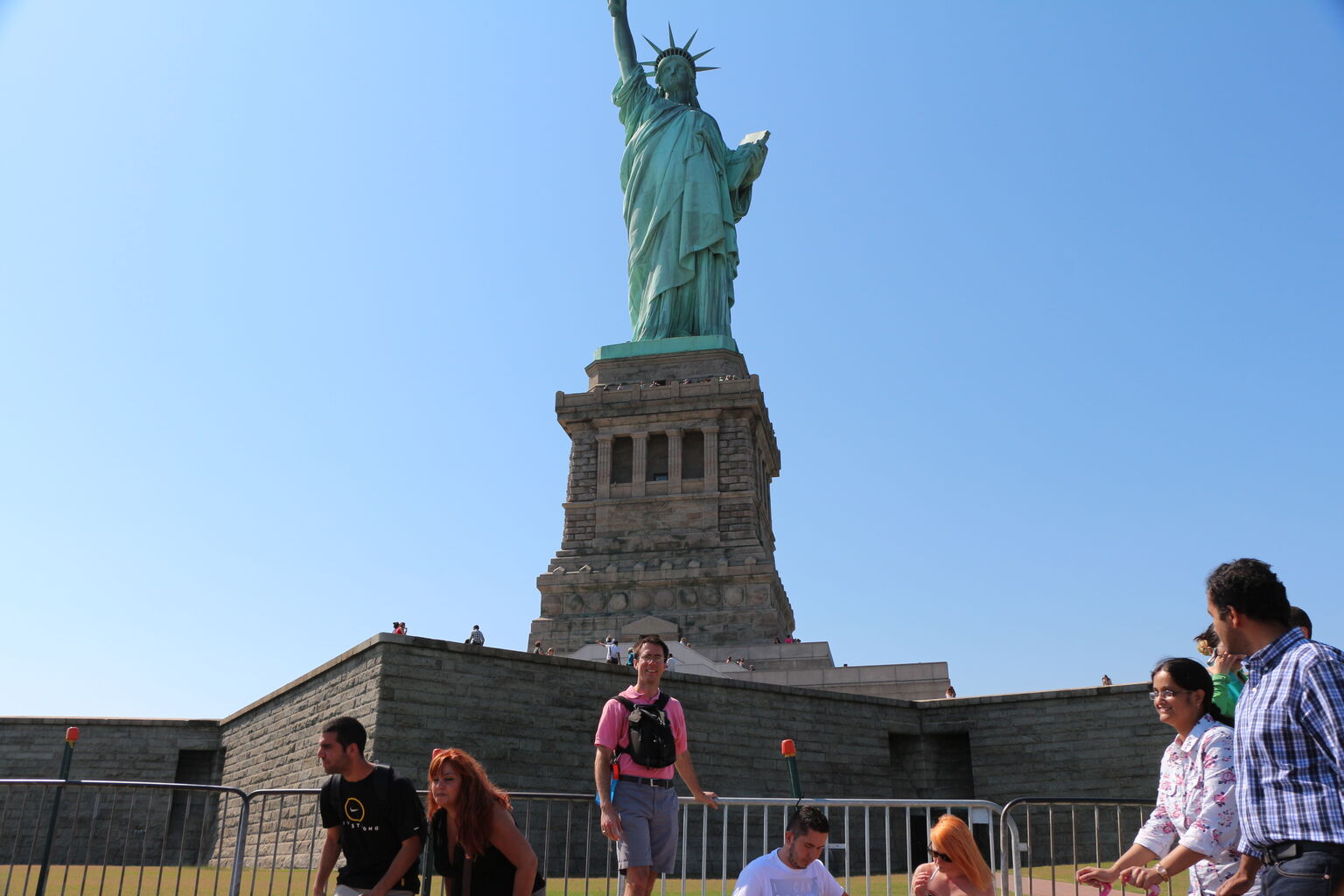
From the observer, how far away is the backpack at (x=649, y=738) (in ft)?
23.0

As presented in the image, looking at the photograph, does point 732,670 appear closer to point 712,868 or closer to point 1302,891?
point 712,868

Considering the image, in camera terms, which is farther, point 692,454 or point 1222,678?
point 692,454

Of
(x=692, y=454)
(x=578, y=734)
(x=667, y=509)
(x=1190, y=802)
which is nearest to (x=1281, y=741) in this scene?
(x=1190, y=802)

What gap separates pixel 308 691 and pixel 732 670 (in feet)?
32.4

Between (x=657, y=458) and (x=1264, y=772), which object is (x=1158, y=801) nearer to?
(x=1264, y=772)

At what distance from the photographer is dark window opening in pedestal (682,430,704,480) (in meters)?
35.4

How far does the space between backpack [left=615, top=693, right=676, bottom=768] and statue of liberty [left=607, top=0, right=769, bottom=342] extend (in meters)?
31.6

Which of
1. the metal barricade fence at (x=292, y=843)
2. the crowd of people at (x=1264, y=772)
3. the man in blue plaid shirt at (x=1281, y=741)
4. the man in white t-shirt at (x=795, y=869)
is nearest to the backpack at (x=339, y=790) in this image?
the man in white t-shirt at (x=795, y=869)

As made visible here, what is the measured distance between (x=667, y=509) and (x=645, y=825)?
27718 mm

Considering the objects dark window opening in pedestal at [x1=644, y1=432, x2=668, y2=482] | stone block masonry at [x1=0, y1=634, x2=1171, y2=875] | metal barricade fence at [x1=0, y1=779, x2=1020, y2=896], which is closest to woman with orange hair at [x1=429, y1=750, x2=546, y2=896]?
metal barricade fence at [x1=0, y1=779, x2=1020, y2=896]

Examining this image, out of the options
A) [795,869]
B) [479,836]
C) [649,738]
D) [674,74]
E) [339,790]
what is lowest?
[795,869]

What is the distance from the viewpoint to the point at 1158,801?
5.28m

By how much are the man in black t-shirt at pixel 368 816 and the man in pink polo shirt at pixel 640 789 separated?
1.21 metres

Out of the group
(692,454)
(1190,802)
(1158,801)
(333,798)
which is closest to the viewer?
(1190,802)
